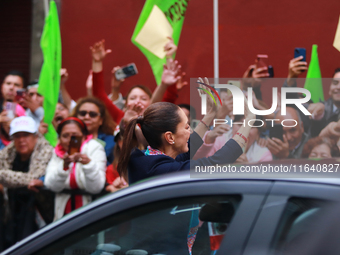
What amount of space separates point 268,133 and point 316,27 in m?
5.23

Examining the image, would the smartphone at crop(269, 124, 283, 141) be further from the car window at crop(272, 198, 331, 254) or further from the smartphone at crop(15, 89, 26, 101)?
the smartphone at crop(15, 89, 26, 101)

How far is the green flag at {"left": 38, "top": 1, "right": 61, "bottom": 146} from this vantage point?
4.64 metres

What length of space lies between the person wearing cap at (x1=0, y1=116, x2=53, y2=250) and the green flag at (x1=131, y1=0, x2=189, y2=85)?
141cm

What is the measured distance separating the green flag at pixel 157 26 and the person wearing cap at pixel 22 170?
4.62ft

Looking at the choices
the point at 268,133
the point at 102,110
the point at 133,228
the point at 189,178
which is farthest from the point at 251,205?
the point at 102,110

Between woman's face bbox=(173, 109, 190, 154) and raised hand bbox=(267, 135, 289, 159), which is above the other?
woman's face bbox=(173, 109, 190, 154)

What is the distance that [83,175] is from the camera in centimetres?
392

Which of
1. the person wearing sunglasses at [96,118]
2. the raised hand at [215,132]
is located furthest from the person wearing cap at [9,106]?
the raised hand at [215,132]

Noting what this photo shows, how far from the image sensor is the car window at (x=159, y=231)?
1.48 metres

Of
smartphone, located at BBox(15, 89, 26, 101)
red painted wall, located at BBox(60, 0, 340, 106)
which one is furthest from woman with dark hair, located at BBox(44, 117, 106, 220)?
red painted wall, located at BBox(60, 0, 340, 106)

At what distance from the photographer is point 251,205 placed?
1375mm

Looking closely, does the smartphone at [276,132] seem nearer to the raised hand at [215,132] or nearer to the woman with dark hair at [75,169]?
the raised hand at [215,132]

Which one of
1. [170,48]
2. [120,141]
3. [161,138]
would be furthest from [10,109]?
[161,138]

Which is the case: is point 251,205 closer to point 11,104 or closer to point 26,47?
point 11,104
